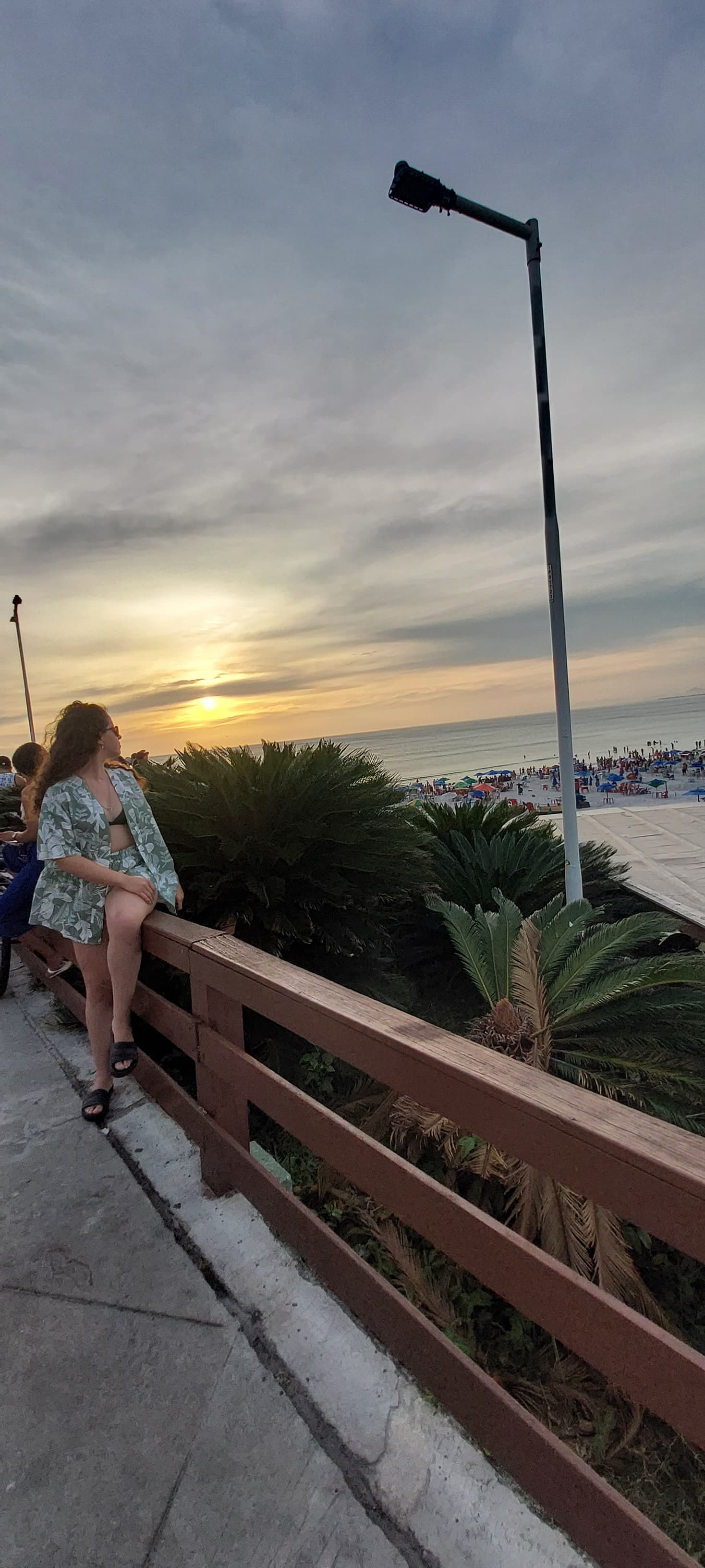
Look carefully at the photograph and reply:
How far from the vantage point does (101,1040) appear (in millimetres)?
3346

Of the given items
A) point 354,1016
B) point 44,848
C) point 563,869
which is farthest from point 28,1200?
point 563,869

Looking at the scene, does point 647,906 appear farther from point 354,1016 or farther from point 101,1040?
point 354,1016

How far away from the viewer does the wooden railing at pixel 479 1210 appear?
1168 mm

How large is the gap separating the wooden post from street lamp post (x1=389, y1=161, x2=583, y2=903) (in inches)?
164

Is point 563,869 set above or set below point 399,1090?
below

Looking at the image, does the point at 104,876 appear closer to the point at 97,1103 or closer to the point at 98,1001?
the point at 98,1001

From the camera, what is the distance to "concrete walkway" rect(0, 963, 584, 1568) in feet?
4.96

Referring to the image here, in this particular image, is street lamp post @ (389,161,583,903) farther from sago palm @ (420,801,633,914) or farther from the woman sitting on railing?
the woman sitting on railing

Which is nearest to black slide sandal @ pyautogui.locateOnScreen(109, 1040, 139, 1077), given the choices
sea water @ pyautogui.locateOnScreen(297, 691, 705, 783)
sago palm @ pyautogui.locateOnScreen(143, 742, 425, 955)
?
sago palm @ pyautogui.locateOnScreen(143, 742, 425, 955)

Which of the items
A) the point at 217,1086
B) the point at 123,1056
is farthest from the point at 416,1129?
the point at 123,1056

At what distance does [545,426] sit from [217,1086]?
6868 millimetres

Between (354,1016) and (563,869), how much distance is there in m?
4.84

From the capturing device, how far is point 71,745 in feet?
10.4

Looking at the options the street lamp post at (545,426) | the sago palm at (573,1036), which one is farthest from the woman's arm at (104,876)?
the street lamp post at (545,426)
